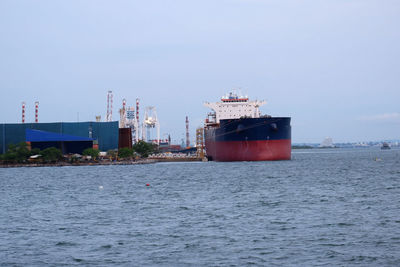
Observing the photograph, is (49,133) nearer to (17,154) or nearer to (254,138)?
(17,154)

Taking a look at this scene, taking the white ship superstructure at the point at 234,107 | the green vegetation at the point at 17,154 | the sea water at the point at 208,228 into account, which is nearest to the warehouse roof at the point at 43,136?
the green vegetation at the point at 17,154

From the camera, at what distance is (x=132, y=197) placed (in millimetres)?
33344

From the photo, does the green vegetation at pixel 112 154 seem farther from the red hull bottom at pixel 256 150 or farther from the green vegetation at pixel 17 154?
the red hull bottom at pixel 256 150

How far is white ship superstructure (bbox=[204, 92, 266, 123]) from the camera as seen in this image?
8788cm

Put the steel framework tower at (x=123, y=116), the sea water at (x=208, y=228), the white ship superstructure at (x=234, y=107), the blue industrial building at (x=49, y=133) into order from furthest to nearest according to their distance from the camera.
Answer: the steel framework tower at (x=123, y=116), the blue industrial building at (x=49, y=133), the white ship superstructure at (x=234, y=107), the sea water at (x=208, y=228)

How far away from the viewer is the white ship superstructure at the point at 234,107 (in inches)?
3460

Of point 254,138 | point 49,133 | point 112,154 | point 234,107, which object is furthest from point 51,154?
point 254,138

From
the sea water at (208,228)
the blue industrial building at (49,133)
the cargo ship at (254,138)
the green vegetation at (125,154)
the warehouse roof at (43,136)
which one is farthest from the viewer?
the green vegetation at (125,154)

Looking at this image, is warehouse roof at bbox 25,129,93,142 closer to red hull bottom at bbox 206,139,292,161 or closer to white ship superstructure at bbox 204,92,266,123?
white ship superstructure at bbox 204,92,266,123

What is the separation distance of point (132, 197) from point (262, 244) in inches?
659

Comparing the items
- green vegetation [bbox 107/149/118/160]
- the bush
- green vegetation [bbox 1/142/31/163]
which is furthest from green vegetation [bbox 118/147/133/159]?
green vegetation [bbox 1/142/31/163]

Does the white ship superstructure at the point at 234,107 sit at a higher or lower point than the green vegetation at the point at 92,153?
higher

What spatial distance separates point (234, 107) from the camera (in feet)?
291

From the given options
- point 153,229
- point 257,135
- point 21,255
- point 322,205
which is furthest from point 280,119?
point 21,255
